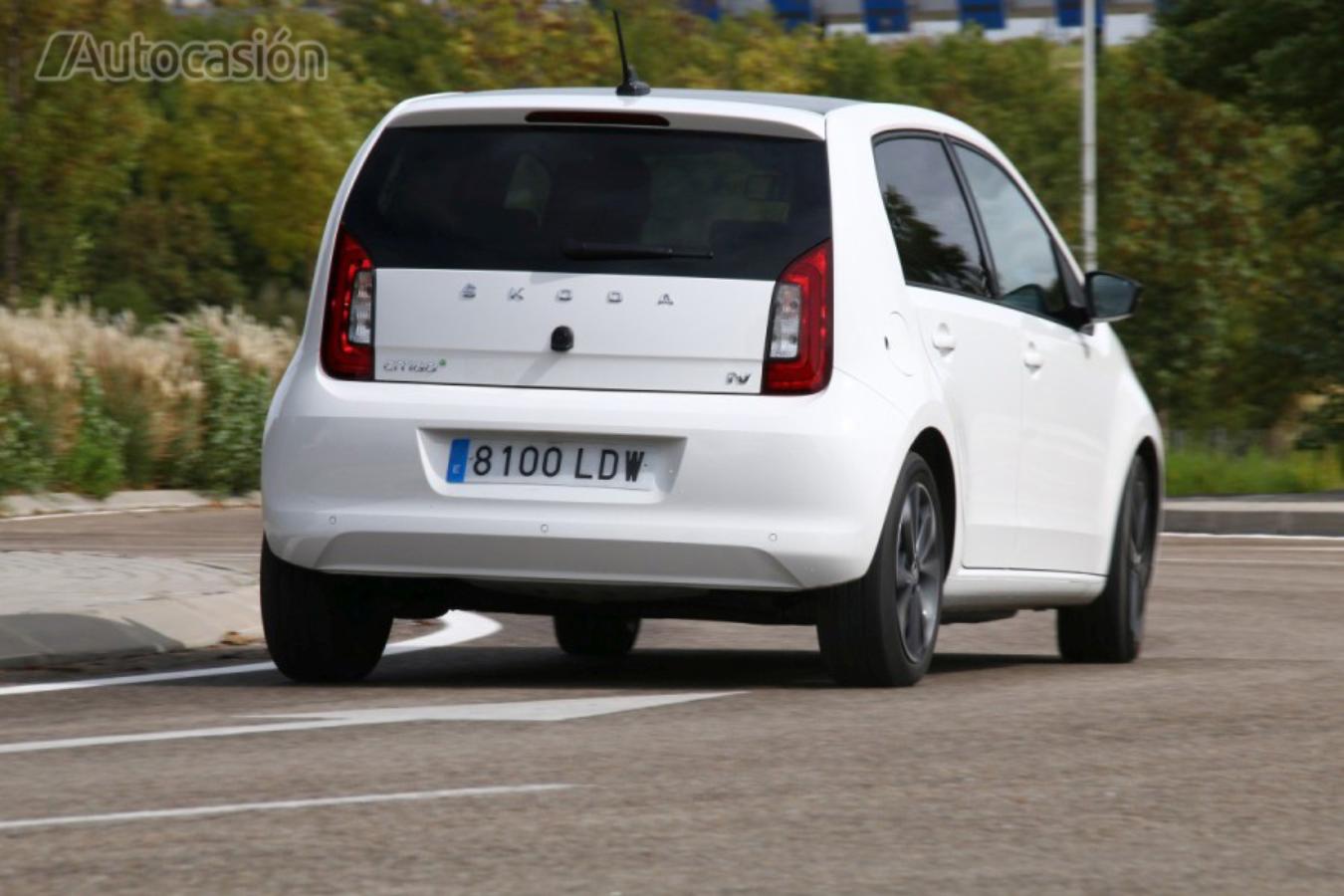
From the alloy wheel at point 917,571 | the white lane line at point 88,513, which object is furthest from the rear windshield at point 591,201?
the white lane line at point 88,513

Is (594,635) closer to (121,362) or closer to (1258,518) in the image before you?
(1258,518)

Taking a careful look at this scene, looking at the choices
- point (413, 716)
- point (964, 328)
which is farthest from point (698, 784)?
point (964, 328)

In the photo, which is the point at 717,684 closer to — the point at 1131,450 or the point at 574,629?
the point at 574,629

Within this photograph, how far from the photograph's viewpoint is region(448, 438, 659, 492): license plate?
771 centimetres

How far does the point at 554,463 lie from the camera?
25.5 feet

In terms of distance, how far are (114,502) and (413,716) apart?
15587 mm

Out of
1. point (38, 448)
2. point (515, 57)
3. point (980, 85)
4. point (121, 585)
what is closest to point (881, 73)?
point (980, 85)

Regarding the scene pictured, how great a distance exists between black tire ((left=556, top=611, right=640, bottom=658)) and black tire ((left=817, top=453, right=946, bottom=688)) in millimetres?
1766

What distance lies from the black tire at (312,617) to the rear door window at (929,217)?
6.12 ft

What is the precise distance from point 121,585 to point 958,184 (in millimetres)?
3726

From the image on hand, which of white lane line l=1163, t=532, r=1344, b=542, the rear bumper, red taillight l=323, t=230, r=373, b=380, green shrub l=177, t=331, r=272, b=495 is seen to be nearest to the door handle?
the rear bumper

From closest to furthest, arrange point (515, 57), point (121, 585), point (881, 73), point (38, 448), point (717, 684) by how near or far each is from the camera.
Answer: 1. point (717, 684)
2. point (121, 585)
3. point (38, 448)
4. point (515, 57)
5. point (881, 73)

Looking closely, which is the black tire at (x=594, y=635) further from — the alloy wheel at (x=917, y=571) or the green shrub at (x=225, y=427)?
the green shrub at (x=225, y=427)

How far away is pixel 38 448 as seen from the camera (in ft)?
71.4
